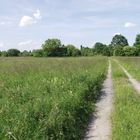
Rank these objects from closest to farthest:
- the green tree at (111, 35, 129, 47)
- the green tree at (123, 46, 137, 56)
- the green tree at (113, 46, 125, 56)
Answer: the green tree at (123, 46, 137, 56) < the green tree at (113, 46, 125, 56) < the green tree at (111, 35, 129, 47)

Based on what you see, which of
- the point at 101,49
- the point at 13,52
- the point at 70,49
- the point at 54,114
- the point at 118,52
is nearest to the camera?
the point at 54,114

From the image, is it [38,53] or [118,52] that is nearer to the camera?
[38,53]

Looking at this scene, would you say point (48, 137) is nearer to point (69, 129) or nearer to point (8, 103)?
point (69, 129)

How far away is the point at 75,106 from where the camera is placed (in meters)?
12.2

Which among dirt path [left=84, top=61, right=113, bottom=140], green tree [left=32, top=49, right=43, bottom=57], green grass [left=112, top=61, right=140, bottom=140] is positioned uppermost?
green grass [left=112, top=61, right=140, bottom=140]

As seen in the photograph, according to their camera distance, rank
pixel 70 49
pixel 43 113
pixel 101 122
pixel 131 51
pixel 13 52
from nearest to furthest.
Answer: pixel 43 113 → pixel 101 122 → pixel 70 49 → pixel 131 51 → pixel 13 52

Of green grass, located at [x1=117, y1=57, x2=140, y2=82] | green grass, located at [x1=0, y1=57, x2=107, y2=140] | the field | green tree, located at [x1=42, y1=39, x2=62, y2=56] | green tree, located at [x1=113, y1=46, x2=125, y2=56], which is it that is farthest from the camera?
green tree, located at [x1=113, y1=46, x2=125, y2=56]

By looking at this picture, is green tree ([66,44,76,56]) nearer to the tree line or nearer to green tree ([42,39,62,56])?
the tree line

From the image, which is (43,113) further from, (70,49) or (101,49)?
(101,49)

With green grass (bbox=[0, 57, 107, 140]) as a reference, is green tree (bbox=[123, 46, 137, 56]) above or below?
below

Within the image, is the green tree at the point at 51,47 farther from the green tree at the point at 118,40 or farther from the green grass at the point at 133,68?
the green grass at the point at 133,68

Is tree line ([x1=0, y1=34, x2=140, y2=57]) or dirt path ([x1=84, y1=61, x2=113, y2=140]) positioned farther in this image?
tree line ([x1=0, y1=34, x2=140, y2=57])

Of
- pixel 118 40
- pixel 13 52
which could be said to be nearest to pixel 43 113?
pixel 13 52

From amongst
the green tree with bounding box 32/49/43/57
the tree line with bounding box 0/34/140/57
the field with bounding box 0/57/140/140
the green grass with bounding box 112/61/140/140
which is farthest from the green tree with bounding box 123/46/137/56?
the field with bounding box 0/57/140/140
